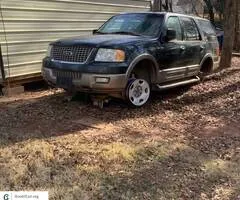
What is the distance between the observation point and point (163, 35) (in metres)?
8.10

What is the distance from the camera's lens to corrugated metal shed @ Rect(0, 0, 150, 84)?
8914mm

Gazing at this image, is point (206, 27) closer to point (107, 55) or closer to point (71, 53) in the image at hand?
point (107, 55)

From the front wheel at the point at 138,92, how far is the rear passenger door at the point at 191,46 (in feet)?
4.58

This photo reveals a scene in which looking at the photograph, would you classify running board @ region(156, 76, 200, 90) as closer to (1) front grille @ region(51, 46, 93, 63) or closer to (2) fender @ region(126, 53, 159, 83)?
(2) fender @ region(126, 53, 159, 83)

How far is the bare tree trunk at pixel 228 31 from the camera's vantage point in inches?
483

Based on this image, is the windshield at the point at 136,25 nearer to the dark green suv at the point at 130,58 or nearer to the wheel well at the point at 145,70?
the dark green suv at the point at 130,58

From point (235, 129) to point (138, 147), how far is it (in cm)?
186

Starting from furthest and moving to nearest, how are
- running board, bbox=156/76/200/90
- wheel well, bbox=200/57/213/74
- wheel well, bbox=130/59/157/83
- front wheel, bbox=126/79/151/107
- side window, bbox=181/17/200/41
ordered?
wheel well, bbox=200/57/213/74 < side window, bbox=181/17/200/41 < running board, bbox=156/76/200/90 < wheel well, bbox=130/59/157/83 < front wheel, bbox=126/79/151/107

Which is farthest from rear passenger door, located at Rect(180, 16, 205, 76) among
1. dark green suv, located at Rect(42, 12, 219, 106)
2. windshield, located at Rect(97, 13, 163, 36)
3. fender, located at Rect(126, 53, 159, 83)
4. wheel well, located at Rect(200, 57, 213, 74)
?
fender, located at Rect(126, 53, 159, 83)

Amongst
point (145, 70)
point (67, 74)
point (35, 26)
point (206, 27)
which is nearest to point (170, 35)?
point (145, 70)

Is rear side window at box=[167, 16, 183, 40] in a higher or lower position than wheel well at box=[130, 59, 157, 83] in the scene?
higher

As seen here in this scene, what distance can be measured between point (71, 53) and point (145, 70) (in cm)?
134

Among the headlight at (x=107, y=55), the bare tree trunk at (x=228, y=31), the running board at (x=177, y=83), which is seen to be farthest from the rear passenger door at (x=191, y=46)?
the bare tree trunk at (x=228, y=31)

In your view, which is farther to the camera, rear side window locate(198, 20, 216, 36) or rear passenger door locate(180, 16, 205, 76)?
rear side window locate(198, 20, 216, 36)
